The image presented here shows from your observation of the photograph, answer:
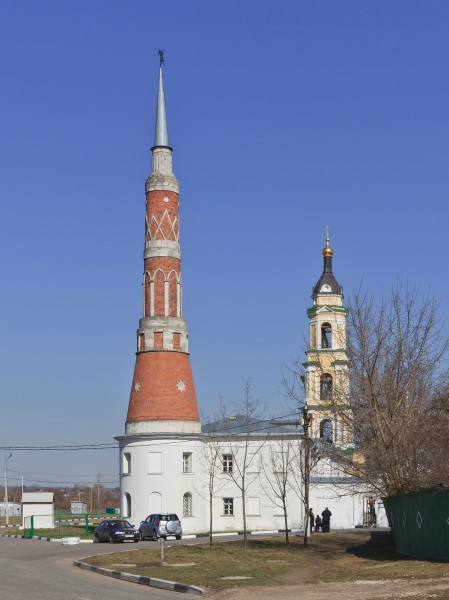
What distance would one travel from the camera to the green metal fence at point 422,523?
79.3ft

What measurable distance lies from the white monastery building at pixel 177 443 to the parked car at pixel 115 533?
932 centimetres

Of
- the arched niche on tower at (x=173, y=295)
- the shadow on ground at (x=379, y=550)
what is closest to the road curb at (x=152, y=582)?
the shadow on ground at (x=379, y=550)

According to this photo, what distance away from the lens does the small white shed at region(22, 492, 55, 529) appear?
59.9 m

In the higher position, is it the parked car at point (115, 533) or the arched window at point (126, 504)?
the arched window at point (126, 504)

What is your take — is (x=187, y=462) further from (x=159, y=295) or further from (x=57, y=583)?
(x=57, y=583)

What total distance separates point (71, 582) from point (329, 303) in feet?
136

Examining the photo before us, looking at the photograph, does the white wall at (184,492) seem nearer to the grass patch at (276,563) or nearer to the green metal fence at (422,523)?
the grass patch at (276,563)

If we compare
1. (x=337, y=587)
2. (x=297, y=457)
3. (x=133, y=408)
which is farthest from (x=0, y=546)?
(x=337, y=587)

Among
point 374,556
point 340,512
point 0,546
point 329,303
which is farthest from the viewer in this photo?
point 329,303

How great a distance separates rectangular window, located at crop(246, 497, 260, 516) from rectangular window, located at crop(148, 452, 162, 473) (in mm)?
6442

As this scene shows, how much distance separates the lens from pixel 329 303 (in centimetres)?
6275

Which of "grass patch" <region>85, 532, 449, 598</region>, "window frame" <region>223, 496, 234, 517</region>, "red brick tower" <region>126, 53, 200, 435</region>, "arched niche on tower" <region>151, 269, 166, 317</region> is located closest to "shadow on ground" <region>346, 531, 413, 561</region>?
"grass patch" <region>85, 532, 449, 598</region>

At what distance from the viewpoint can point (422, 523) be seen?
25.9 meters

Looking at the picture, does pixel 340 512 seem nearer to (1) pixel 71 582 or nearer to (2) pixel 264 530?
(2) pixel 264 530
